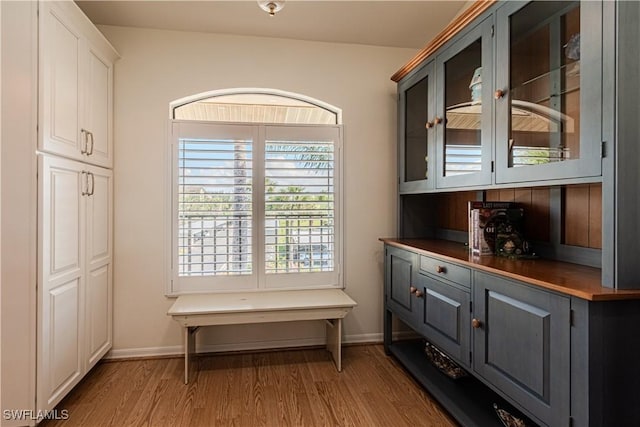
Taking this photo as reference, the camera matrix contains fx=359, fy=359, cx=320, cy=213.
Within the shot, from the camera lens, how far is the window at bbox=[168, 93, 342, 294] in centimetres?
286

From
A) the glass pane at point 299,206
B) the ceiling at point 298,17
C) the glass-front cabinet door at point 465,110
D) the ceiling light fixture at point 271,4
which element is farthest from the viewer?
the glass pane at point 299,206

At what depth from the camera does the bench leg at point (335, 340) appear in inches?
104

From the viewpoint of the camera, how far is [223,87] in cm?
291

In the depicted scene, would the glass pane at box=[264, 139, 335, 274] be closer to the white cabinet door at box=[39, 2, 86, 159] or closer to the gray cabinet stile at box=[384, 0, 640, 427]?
the gray cabinet stile at box=[384, 0, 640, 427]

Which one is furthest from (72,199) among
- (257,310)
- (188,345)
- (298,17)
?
(298,17)

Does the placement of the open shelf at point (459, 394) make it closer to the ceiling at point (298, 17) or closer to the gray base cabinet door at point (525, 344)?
the gray base cabinet door at point (525, 344)

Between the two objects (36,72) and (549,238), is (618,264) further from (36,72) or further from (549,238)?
(36,72)

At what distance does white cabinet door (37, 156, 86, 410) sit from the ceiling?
124 cm

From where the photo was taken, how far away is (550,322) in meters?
1.32

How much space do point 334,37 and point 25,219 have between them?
246cm

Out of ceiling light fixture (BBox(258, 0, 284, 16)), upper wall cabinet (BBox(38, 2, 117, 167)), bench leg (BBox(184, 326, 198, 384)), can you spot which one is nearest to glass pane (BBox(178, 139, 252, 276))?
bench leg (BBox(184, 326, 198, 384))

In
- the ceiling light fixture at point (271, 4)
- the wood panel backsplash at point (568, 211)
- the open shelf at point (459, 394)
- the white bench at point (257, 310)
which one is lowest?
the open shelf at point (459, 394)

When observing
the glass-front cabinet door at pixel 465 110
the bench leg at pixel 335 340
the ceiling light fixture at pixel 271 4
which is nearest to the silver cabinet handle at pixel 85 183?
the ceiling light fixture at pixel 271 4

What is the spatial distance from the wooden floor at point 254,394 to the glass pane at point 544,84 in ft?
5.13
